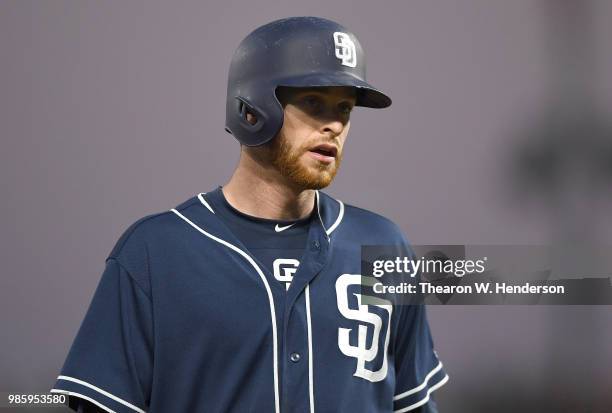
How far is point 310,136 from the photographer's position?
1.68m

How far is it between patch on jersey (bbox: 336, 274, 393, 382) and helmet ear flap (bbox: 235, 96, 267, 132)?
300 mm

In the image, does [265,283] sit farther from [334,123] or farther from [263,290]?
[334,123]

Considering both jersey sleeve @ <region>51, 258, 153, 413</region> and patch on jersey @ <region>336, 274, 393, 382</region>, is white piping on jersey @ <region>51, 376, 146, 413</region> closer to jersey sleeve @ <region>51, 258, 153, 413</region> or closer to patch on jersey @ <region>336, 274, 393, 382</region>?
jersey sleeve @ <region>51, 258, 153, 413</region>

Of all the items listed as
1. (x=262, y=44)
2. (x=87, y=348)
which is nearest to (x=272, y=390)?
(x=87, y=348)

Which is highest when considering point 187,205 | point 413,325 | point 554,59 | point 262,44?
point 554,59

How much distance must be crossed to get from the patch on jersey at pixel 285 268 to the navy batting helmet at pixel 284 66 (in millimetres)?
205

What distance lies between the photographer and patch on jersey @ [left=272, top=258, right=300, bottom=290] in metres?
1.71

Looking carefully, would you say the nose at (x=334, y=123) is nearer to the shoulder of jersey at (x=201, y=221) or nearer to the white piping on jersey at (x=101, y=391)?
the shoulder of jersey at (x=201, y=221)

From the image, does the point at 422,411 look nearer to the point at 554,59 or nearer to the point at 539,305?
the point at 539,305

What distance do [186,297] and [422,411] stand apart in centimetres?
50

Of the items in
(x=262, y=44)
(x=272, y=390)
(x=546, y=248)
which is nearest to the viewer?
(x=272, y=390)

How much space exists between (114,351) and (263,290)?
26 centimetres

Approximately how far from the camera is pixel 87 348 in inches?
64.6

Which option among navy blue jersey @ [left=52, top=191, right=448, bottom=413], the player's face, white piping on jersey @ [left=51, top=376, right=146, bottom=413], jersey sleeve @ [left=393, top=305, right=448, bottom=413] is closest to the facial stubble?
the player's face
